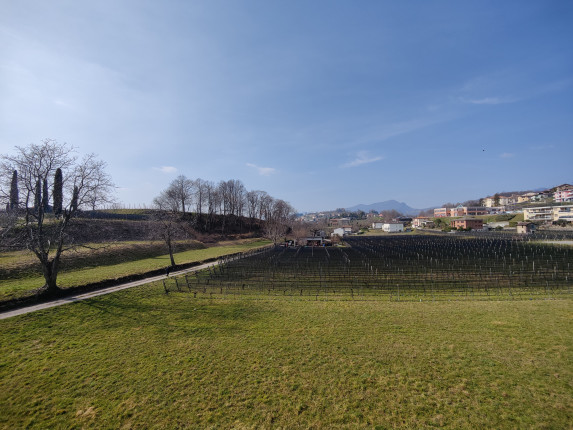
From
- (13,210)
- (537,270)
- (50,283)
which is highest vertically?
(13,210)

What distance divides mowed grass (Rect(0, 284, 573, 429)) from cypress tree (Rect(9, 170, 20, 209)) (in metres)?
8.91

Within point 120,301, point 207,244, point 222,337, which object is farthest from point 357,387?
point 207,244

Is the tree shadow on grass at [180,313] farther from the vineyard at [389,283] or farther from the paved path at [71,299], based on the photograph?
the vineyard at [389,283]

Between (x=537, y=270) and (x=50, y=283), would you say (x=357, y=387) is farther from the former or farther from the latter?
(x=537, y=270)

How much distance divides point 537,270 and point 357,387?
118 ft

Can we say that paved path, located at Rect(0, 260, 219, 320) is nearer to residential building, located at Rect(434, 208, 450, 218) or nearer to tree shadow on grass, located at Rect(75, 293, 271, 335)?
tree shadow on grass, located at Rect(75, 293, 271, 335)

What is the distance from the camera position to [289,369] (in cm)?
960

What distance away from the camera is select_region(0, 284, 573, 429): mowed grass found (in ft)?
23.9

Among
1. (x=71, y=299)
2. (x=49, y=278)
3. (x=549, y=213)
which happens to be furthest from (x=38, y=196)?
(x=549, y=213)

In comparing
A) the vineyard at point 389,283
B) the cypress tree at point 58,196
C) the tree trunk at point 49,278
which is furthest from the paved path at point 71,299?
the cypress tree at point 58,196

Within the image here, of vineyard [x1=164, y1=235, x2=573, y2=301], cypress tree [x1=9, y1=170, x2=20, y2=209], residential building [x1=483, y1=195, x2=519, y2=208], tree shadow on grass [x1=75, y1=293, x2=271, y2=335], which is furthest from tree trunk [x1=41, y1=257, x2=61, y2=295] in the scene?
residential building [x1=483, y1=195, x2=519, y2=208]

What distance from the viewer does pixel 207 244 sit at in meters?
70.7

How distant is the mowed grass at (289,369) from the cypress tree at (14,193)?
891 centimetres

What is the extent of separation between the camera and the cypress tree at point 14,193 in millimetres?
18266
